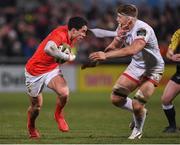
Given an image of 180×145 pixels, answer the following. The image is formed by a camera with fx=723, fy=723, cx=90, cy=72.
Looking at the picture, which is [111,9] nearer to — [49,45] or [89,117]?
[89,117]

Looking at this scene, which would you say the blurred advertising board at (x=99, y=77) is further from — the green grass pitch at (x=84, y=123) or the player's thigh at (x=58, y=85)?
the player's thigh at (x=58, y=85)

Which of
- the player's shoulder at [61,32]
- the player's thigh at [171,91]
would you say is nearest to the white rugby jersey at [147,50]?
the player's shoulder at [61,32]

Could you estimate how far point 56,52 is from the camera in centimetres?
1203

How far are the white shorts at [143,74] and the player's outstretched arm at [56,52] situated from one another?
150cm

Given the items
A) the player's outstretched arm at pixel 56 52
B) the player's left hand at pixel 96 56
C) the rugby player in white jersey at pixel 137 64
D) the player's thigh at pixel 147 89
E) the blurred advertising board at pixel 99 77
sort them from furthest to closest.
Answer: the blurred advertising board at pixel 99 77 → the player's thigh at pixel 147 89 → the rugby player in white jersey at pixel 137 64 → the player's outstretched arm at pixel 56 52 → the player's left hand at pixel 96 56

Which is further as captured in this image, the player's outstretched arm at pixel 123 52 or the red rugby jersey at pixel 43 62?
the red rugby jersey at pixel 43 62

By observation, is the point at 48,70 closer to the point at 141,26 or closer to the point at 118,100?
the point at 118,100

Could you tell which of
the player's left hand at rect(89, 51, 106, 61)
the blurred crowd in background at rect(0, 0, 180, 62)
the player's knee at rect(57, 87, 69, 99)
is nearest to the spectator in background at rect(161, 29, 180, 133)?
the player's knee at rect(57, 87, 69, 99)

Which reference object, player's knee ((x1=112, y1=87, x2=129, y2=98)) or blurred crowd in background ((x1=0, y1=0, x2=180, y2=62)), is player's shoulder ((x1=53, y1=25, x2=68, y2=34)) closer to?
player's knee ((x1=112, y1=87, x2=129, y2=98))

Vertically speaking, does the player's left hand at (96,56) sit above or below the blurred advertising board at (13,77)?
above

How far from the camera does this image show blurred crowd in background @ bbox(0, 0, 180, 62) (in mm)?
27500

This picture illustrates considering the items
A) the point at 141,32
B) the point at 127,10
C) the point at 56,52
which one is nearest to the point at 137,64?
the point at 141,32

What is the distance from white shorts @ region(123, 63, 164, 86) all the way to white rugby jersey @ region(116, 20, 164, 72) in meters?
0.06

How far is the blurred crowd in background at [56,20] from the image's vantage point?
27.5 meters
